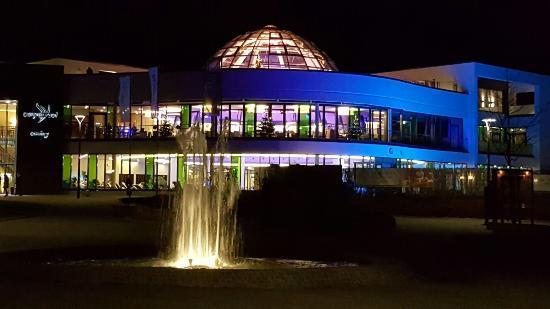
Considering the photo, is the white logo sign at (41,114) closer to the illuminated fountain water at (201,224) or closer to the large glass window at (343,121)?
the large glass window at (343,121)

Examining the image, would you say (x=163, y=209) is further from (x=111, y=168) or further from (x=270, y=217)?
(x=111, y=168)

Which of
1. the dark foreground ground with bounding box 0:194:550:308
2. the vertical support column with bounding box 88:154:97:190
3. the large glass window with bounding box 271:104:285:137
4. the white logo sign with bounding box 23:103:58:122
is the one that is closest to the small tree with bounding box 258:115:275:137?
the large glass window with bounding box 271:104:285:137

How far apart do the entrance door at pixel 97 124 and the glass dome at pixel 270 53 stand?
1048cm

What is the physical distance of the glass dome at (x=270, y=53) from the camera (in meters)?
64.4

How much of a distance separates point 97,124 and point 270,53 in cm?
1615

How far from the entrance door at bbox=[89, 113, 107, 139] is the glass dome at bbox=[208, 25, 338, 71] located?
10.5 meters

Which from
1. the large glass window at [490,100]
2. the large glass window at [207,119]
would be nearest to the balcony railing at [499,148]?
the large glass window at [490,100]

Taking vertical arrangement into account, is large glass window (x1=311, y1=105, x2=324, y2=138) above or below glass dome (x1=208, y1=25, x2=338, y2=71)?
below

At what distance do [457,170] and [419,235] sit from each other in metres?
15.7

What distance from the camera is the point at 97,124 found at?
6319 centimetres

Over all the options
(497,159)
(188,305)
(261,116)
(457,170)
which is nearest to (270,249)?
(188,305)

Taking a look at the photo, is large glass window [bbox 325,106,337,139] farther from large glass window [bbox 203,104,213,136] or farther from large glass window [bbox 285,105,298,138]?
large glass window [bbox 203,104,213,136]

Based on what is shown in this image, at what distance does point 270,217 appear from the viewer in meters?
28.1

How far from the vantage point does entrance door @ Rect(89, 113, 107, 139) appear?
62.7 m
